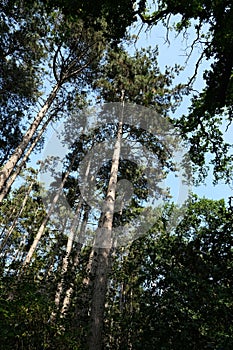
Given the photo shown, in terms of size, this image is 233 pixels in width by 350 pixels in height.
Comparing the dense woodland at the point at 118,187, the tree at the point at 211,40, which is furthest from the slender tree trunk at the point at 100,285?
the tree at the point at 211,40

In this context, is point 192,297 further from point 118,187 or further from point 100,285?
point 118,187

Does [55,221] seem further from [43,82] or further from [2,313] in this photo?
[2,313]

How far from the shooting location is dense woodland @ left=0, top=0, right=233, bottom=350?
5.26 metres

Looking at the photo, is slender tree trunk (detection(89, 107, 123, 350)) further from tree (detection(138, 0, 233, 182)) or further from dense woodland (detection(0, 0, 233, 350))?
tree (detection(138, 0, 233, 182))

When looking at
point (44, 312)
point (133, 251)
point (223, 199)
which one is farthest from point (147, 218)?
point (44, 312)

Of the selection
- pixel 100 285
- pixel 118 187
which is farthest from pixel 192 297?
pixel 118 187

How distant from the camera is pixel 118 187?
15.4 metres

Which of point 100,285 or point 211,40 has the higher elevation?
point 211,40

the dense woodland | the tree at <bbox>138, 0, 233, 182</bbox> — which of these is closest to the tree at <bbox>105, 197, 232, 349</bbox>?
the dense woodland

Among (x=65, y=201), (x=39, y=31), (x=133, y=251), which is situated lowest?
(x=133, y=251)

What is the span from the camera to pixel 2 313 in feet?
14.9

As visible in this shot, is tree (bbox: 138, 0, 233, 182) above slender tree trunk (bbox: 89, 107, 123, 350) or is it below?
above

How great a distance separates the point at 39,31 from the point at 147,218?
35.2 feet

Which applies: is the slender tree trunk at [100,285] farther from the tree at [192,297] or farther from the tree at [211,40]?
the tree at [211,40]
